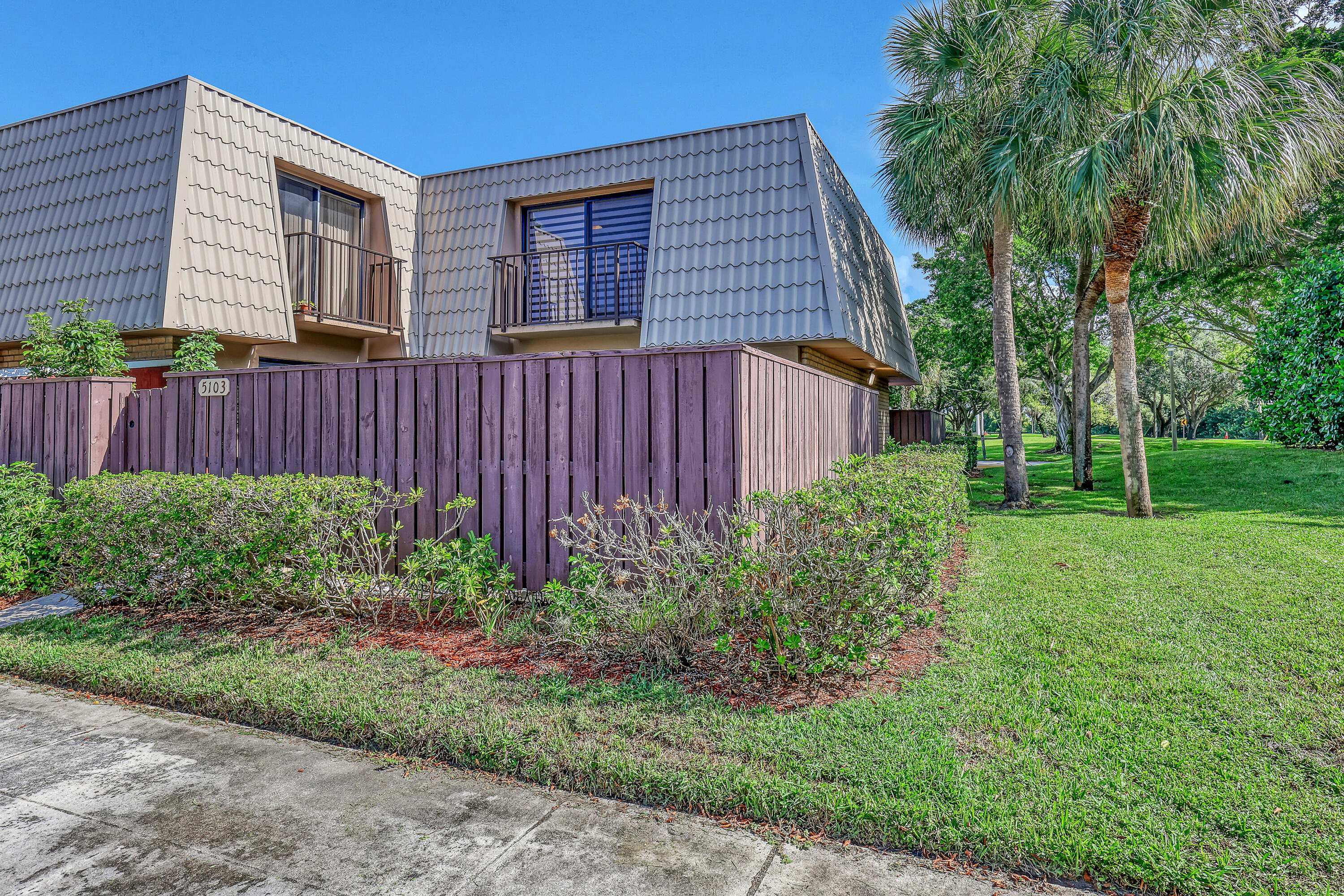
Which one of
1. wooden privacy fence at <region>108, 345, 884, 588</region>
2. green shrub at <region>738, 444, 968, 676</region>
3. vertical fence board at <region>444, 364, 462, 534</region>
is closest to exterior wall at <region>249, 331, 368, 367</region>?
wooden privacy fence at <region>108, 345, 884, 588</region>

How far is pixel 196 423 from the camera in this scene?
6.57 m

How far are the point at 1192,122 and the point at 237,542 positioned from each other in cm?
1200

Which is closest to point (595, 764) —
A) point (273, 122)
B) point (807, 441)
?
point (807, 441)

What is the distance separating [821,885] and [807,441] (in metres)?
4.58

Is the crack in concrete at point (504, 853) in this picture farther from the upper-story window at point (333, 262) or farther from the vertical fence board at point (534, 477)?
the upper-story window at point (333, 262)

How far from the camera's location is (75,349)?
25.5ft

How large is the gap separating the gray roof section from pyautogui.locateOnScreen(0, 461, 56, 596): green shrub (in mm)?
5742

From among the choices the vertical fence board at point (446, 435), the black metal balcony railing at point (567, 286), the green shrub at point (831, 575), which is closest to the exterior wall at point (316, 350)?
the black metal balcony railing at point (567, 286)

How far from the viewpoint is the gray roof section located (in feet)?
31.1

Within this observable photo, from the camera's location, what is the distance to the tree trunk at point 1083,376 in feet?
48.3

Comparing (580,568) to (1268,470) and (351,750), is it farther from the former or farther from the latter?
(1268,470)

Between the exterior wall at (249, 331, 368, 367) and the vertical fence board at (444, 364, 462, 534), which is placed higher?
the exterior wall at (249, 331, 368, 367)

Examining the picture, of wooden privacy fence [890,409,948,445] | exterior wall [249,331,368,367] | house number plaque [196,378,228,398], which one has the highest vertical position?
exterior wall [249,331,368,367]

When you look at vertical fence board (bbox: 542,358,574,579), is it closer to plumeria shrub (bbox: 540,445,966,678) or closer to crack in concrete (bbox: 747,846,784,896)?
plumeria shrub (bbox: 540,445,966,678)
